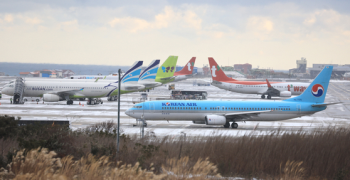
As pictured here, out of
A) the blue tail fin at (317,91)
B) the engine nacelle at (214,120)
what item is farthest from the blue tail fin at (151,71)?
the blue tail fin at (317,91)

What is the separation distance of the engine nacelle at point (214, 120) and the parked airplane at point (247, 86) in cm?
4240

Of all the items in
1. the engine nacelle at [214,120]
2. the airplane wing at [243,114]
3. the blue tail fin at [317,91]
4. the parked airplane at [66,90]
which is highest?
the blue tail fin at [317,91]

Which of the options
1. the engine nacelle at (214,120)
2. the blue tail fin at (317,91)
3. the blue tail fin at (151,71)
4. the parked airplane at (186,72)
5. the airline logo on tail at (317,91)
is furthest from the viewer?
the parked airplane at (186,72)

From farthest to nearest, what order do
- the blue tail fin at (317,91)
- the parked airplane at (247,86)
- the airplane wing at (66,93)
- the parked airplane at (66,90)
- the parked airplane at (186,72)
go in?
1. the parked airplane at (186,72)
2. the parked airplane at (247,86)
3. the parked airplane at (66,90)
4. the airplane wing at (66,93)
5. the blue tail fin at (317,91)

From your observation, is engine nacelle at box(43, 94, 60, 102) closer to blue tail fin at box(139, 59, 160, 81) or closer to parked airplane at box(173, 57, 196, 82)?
blue tail fin at box(139, 59, 160, 81)

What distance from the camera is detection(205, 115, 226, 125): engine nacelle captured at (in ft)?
124

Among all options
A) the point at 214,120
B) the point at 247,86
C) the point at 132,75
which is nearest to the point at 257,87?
the point at 247,86

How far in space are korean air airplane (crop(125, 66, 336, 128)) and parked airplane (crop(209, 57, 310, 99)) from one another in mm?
37574

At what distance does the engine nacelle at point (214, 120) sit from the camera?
37.9 meters

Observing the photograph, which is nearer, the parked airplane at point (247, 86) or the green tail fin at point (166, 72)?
the parked airplane at point (247, 86)

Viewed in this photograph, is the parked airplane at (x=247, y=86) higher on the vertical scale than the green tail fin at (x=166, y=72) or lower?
lower

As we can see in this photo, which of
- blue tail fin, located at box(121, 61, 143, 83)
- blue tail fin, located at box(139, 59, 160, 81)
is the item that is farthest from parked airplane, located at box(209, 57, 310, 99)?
blue tail fin, located at box(121, 61, 143, 83)

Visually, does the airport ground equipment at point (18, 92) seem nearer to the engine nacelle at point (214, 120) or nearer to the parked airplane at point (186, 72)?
the engine nacelle at point (214, 120)

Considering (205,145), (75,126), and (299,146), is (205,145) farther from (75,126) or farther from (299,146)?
(75,126)
